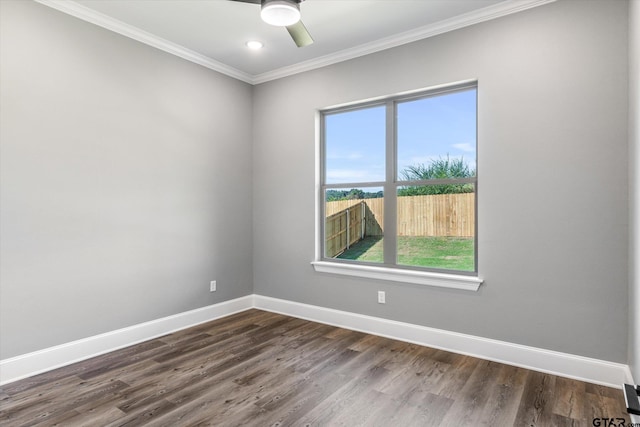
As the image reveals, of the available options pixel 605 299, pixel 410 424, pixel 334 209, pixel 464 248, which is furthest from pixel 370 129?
pixel 410 424

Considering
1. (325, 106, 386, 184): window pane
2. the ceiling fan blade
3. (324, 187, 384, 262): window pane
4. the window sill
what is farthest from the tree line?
the ceiling fan blade

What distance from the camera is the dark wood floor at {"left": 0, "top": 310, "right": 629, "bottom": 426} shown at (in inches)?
83.5

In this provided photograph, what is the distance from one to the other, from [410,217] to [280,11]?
216 centimetres

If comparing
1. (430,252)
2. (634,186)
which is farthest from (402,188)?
(634,186)

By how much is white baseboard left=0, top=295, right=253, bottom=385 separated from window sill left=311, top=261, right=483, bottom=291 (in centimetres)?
134

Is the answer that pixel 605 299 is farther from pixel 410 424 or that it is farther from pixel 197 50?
pixel 197 50

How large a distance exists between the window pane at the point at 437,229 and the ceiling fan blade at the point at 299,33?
168 centimetres

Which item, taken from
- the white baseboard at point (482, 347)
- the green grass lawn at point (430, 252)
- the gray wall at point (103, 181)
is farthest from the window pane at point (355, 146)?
the white baseboard at point (482, 347)

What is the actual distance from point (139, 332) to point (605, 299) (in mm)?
3778

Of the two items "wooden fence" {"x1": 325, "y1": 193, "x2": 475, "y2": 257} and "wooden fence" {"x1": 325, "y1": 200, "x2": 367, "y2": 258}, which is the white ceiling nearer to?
"wooden fence" {"x1": 325, "y1": 193, "x2": 475, "y2": 257}

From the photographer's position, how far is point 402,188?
3527 millimetres

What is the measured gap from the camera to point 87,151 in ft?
9.71

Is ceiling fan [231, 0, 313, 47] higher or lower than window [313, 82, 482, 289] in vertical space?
higher

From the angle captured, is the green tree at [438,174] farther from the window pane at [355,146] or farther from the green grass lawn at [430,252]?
the green grass lawn at [430,252]
